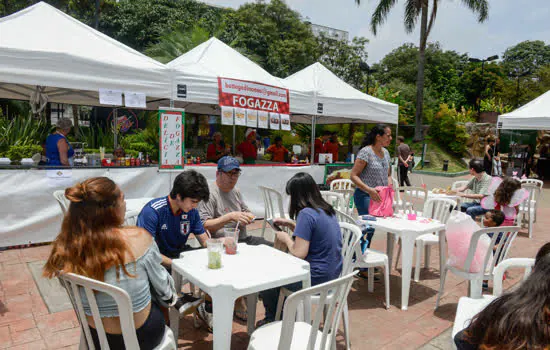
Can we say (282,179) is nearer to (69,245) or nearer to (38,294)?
(38,294)

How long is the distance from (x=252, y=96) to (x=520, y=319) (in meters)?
5.64

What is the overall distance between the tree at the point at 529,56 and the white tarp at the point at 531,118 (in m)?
33.1

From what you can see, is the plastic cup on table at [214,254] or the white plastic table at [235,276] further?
the plastic cup on table at [214,254]

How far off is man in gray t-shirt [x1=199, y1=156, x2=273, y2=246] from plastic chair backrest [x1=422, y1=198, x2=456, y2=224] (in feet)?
7.14

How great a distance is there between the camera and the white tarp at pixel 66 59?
4383 millimetres

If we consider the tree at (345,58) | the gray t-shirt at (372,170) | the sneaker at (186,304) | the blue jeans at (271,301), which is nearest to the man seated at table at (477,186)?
the gray t-shirt at (372,170)

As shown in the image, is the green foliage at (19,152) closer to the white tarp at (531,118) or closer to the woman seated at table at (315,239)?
the woman seated at table at (315,239)

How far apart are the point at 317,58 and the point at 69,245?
2782cm

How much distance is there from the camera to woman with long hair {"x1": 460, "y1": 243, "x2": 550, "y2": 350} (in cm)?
116

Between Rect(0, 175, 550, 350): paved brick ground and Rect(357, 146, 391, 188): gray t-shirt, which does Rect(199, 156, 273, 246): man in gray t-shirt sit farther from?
Rect(357, 146, 391, 188): gray t-shirt

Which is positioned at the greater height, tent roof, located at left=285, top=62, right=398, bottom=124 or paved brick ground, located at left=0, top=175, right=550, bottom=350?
tent roof, located at left=285, top=62, right=398, bottom=124

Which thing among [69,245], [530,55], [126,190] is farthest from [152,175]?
[530,55]

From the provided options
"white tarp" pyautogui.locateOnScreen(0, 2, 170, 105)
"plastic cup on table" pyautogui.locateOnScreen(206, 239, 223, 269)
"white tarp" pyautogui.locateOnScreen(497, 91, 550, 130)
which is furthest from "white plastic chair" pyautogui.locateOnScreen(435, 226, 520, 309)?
"white tarp" pyautogui.locateOnScreen(497, 91, 550, 130)

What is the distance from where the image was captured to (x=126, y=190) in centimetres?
534
